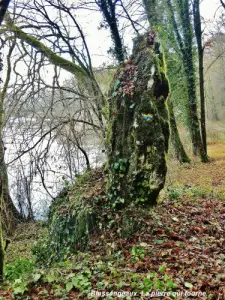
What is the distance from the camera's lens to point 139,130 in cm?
476

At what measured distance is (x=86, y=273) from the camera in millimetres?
3154

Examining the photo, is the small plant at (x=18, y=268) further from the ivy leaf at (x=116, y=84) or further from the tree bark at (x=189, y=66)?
the tree bark at (x=189, y=66)

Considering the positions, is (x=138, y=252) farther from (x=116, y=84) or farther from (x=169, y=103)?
(x=169, y=103)

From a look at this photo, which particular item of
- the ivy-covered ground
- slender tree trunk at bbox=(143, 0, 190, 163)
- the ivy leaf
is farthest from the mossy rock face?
slender tree trunk at bbox=(143, 0, 190, 163)

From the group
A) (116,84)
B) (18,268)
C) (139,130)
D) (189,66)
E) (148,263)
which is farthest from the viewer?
(189,66)

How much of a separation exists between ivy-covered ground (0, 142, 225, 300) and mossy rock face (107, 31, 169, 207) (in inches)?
14.7

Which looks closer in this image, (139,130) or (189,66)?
(139,130)

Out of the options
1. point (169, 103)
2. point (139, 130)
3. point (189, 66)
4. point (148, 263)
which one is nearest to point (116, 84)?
point (139, 130)

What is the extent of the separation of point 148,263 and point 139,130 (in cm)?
214

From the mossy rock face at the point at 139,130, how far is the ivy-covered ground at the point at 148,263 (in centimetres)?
37

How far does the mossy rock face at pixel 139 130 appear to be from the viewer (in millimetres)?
4656

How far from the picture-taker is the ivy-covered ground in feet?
9.06

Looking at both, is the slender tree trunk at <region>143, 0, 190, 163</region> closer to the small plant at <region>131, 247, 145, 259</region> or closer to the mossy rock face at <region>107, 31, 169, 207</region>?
the mossy rock face at <region>107, 31, 169, 207</region>

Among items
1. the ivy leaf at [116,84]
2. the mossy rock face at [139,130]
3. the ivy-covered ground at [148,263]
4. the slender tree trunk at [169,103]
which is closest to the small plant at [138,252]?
the ivy-covered ground at [148,263]
